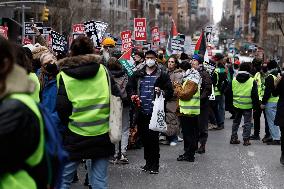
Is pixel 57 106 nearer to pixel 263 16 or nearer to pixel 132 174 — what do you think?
pixel 132 174

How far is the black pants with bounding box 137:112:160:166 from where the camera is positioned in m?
8.75

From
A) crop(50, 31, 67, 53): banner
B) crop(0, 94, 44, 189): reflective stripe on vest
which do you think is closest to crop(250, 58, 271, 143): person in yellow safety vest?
crop(50, 31, 67, 53): banner

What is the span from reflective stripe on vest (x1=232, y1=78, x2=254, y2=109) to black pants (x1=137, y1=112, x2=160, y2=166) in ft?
11.9

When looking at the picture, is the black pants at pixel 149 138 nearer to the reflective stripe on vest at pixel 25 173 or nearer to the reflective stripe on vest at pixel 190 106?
the reflective stripe on vest at pixel 190 106

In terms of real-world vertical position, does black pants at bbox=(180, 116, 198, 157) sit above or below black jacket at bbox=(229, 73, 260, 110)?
below

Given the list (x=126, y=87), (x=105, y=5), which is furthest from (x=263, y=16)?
(x=126, y=87)

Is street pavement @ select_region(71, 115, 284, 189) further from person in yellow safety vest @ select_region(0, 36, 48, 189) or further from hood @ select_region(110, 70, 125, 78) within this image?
person in yellow safety vest @ select_region(0, 36, 48, 189)

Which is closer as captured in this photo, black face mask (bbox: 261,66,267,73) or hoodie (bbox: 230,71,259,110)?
hoodie (bbox: 230,71,259,110)

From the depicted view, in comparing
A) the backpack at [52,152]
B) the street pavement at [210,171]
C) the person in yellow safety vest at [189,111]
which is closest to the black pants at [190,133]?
the person in yellow safety vest at [189,111]

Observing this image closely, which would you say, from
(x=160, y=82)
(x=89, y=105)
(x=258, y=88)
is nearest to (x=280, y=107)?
(x=160, y=82)

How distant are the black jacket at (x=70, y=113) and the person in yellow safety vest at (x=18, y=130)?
2.40m

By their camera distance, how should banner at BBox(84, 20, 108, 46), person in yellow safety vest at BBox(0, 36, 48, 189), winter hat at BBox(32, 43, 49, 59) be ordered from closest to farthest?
person in yellow safety vest at BBox(0, 36, 48, 189) < winter hat at BBox(32, 43, 49, 59) < banner at BBox(84, 20, 108, 46)

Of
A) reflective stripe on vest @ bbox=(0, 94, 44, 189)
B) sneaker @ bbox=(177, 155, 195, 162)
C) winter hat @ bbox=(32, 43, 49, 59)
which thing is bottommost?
sneaker @ bbox=(177, 155, 195, 162)

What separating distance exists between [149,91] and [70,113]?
10.4 ft
